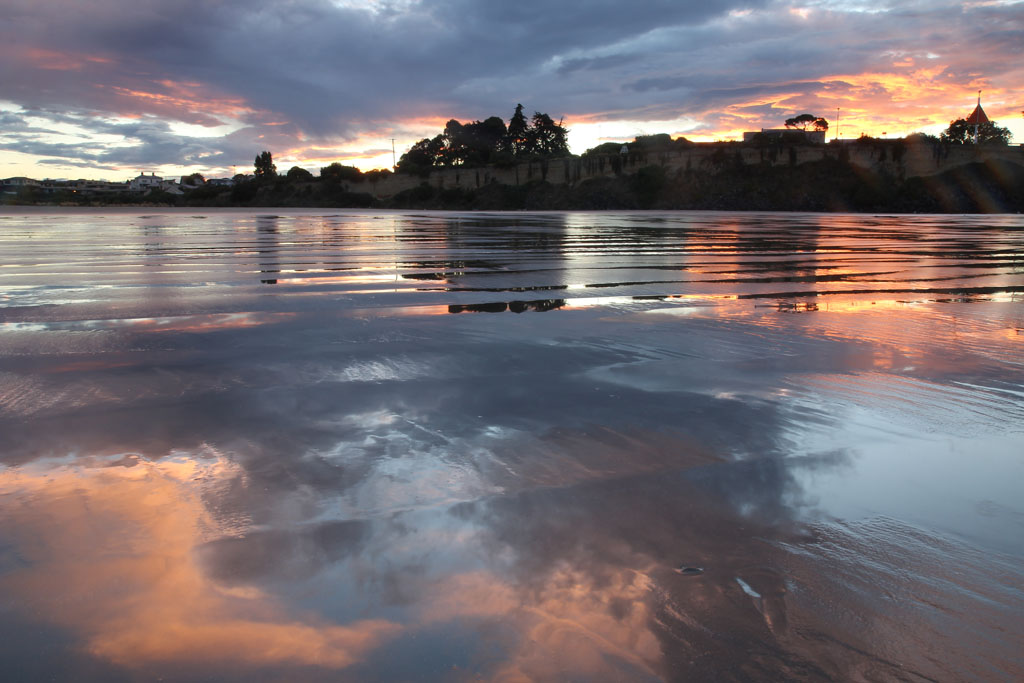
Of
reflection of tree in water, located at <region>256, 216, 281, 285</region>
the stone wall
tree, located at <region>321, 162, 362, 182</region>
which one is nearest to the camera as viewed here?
reflection of tree in water, located at <region>256, 216, 281, 285</region>

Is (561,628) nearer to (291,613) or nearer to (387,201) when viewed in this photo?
(291,613)

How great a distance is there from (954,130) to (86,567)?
493 feet

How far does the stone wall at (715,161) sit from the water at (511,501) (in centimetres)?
8673

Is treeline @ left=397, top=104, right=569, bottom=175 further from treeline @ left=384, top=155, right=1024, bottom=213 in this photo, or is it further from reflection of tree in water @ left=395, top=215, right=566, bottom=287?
reflection of tree in water @ left=395, top=215, right=566, bottom=287

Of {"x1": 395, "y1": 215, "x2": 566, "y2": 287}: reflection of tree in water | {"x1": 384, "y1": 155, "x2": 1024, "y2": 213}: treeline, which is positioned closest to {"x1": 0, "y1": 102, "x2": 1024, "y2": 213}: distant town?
{"x1": 384, "y1": 155, "x2": 1024, "y2": 213}: treeline

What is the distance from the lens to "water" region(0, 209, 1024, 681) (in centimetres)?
180

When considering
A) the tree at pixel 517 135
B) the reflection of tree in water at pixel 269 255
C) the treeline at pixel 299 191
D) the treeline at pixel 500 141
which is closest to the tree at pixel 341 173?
the treeline at pixel 299 191

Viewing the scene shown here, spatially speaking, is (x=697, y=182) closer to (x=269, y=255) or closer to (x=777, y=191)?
(x=777, y=191)

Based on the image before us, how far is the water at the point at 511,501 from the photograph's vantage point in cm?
180

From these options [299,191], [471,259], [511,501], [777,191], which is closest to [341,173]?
[299,191]

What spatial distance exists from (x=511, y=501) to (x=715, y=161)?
9030cm

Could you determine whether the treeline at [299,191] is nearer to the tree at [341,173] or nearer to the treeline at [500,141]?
the tree at [341,173]

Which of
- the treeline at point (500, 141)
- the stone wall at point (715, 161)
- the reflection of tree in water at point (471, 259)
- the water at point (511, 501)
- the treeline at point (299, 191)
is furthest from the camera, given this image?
the treeline at point (500, 141)

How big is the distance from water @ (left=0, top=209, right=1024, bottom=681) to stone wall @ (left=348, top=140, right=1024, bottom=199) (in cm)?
8673
